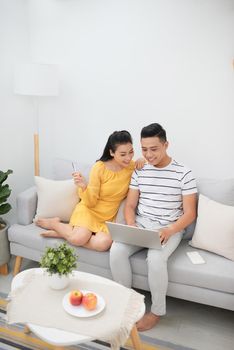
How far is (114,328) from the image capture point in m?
1.55

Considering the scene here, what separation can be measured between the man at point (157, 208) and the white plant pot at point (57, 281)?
1.59ft

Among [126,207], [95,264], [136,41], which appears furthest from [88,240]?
[136,41]

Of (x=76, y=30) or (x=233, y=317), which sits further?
(x=76, y=30)

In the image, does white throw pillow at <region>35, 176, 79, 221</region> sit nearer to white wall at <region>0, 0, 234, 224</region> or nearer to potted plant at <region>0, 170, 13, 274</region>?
potted plant at <region>0, 170, 13, 274</region>

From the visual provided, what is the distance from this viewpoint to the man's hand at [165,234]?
7.30ft

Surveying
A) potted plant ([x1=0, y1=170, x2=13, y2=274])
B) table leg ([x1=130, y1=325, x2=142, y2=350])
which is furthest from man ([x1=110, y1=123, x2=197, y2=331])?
potted plant ([x1=0, y1=170, x2=13, y2=274])

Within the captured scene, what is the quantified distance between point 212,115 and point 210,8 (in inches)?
29.7

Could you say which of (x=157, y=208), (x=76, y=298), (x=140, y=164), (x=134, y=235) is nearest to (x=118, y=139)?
(x=140, y=164)

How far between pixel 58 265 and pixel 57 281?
4.1 inches

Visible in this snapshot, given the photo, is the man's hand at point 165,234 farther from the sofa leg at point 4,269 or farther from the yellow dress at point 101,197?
the sofa leg at point 4,269

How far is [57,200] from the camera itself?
2658 millimetres

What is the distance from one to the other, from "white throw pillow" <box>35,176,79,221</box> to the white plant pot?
916 millimetres

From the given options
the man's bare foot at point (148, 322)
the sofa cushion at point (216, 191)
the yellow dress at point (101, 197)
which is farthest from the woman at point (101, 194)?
the man's bare foot at point (148, 322)

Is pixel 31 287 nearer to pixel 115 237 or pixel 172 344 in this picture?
pixel 115 237
